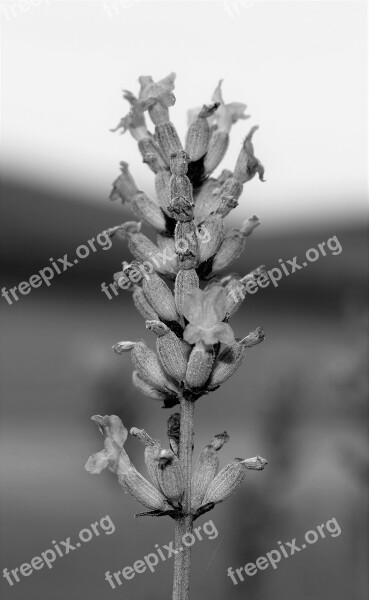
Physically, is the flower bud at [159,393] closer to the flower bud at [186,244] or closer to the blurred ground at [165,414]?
the flower bud at [186,244]

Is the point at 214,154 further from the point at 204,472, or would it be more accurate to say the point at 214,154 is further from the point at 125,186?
the point at 204,472

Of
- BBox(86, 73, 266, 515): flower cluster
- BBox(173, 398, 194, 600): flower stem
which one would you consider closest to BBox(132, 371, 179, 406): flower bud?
BBox(86, 73, 266, 515): flower cluster

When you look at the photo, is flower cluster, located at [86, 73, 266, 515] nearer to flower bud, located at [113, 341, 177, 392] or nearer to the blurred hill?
flower bud, located at [113, 341, 177, 392]

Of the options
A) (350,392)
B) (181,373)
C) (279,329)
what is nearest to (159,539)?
(350,392)

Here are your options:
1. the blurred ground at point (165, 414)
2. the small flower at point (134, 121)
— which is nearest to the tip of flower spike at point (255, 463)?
the small flower at point (134, 121)

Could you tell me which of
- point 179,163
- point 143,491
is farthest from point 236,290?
point 143,491
